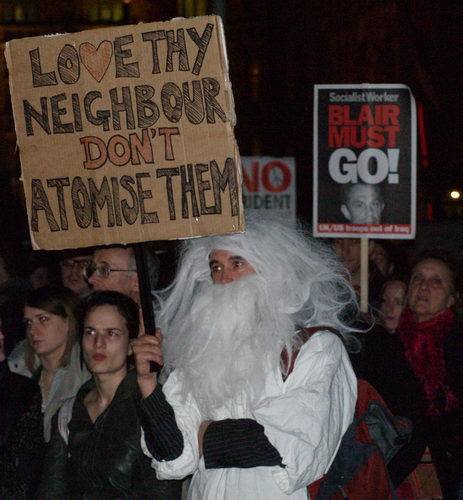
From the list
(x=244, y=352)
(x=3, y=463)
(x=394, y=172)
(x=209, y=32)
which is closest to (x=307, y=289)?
(x=244, y=352)

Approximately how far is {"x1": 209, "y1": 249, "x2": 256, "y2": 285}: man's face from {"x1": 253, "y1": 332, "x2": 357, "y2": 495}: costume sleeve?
17.4 inches

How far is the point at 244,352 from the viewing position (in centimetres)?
423

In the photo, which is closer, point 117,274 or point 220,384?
point 220,384

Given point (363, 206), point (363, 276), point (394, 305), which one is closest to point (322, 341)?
point (363, 276)

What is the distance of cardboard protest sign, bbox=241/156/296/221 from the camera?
392 inches

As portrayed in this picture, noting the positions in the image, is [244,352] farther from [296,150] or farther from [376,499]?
[296,150]

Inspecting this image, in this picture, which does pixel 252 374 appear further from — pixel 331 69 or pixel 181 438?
pixel 331 69

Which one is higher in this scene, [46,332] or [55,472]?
[46,332]

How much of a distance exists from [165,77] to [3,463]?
7.24ft

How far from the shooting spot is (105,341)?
5.27m

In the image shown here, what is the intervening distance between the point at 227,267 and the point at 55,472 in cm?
137

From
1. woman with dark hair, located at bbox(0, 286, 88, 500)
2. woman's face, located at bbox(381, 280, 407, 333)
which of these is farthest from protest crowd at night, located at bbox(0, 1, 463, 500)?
woman's face, located at bbox(381, 280, 407, 333)

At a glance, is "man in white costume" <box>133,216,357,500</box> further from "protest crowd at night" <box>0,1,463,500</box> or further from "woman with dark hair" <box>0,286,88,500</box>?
"woman with dark hair" <box>0,286,88,500</box>

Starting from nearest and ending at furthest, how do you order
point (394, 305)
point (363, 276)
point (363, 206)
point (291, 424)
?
1. point (291, 424)
2. point (363, 276)
3. point (394, 305)
4. point (363, 206)
